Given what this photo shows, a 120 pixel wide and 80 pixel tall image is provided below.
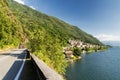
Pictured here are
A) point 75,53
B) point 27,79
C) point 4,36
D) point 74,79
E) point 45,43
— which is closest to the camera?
point 27,79

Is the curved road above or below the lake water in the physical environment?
above

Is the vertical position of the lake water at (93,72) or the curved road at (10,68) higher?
the curved road at (10,68)

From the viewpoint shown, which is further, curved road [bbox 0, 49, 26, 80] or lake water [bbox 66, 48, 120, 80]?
lake water [bbox 66, 48, 120, 80]

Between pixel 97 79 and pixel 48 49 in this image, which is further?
pixel 97 79

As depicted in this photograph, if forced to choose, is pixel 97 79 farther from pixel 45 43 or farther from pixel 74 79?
pixel 45 43

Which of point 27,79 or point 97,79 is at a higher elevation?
point 27,79

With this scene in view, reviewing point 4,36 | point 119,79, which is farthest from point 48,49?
point 119,79

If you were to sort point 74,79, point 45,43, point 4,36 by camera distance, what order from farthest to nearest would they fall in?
point 74,79 → point 4,36 → point 45,43

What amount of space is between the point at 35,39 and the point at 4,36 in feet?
68.3

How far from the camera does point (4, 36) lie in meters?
67.9

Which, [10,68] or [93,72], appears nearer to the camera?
[10,68]

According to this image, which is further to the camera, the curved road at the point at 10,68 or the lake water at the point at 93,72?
the lake water at the point at 93,72

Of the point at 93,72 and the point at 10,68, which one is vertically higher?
the point at 10,68

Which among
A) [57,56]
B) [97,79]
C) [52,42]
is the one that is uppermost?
[52,42]
